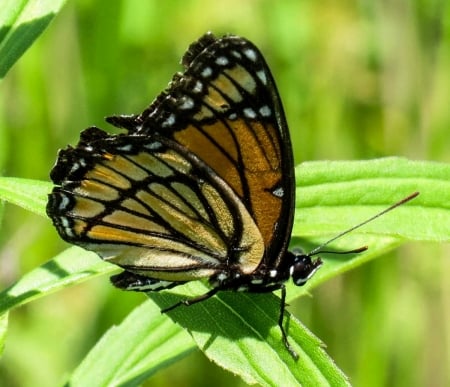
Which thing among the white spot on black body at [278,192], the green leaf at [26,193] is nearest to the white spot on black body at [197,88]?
the white spot on black body at [278,192]

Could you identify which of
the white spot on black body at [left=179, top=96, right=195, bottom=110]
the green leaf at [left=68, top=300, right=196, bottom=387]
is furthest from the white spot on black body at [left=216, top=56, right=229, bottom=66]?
the green leaf at [left=68, top=300, right=196, bottom=387]

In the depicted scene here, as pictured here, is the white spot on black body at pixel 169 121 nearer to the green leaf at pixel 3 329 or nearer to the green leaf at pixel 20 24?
the green leaf at pixel 20 24

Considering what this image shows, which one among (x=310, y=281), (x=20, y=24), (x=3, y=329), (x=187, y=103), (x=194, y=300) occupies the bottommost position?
(x=310, y=281)

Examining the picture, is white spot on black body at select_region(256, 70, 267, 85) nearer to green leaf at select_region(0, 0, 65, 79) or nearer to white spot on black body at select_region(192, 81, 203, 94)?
white spot on black body at select_region(192, 81, 203, 94)

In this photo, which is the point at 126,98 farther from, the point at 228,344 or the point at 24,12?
the point at 228,344

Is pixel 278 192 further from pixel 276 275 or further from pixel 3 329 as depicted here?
pixel 3 329

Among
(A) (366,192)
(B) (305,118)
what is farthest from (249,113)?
(B) (305,118)
